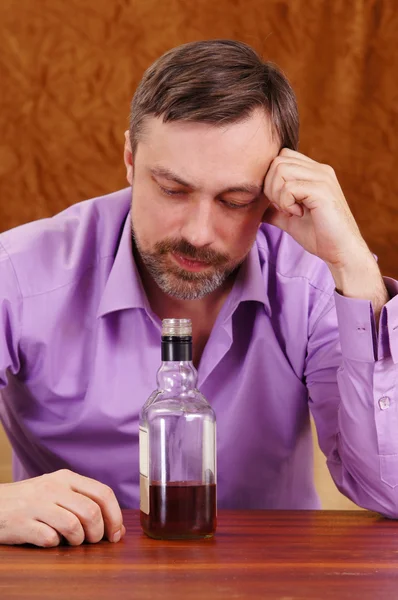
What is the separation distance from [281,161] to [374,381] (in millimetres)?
355

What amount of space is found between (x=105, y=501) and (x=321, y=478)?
82cm

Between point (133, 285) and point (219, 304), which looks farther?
point (219, 304)

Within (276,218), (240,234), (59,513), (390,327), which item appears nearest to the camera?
(59,513)

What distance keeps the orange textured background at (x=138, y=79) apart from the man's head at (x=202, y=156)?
1.56 ft

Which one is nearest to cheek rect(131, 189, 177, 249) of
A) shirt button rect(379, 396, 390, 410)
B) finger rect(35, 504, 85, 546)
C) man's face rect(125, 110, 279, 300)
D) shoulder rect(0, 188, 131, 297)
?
man's face rect(125, 110, 279, 300)

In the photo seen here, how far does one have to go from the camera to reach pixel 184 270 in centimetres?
136

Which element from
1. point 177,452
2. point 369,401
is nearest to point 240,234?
point 369,401

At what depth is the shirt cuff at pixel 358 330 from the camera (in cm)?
127

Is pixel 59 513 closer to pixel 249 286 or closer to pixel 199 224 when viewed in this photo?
pixel 199 224

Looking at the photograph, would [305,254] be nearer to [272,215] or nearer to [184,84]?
[272,215]

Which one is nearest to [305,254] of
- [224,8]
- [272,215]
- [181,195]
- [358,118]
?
[272,215]

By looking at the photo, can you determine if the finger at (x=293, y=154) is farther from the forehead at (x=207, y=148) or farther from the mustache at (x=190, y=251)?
the mustache at (x=190, y=251)

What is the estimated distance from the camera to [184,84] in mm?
1318

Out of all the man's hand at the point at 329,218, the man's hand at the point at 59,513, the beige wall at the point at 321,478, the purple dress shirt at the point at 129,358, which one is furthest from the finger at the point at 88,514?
the beige wall at the point at 321,478
